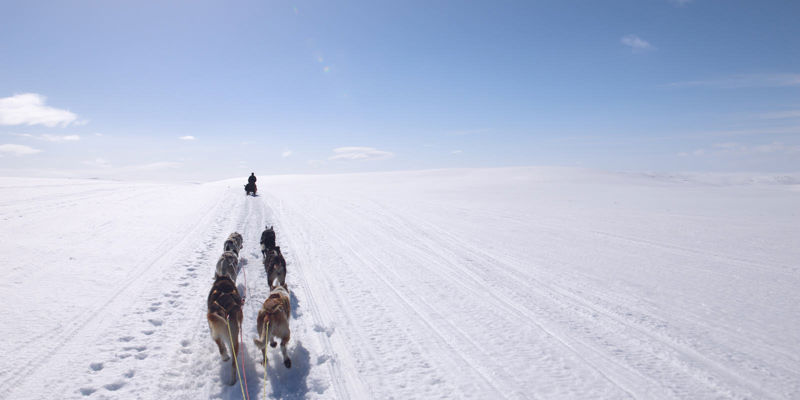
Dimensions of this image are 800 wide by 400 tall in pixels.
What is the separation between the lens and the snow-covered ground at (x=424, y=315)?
3.87 meters

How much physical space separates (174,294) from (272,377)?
357cm

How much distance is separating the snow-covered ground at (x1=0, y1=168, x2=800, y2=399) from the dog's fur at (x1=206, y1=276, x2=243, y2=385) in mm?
309

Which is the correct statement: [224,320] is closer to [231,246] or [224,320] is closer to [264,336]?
[264,336]

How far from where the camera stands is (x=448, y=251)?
31.9 ft

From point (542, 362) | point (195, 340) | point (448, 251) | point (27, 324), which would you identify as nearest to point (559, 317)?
point (542, 362)

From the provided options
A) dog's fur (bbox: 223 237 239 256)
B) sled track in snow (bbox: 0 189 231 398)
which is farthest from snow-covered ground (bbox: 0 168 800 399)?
dog's fur (bbox: 223 237 239 256)

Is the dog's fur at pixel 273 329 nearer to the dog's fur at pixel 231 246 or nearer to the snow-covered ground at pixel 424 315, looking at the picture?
the snow-covered ground at pixel 424 315

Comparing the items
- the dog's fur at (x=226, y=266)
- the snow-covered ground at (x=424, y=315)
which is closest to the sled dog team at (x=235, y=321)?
the snow-covered ground at (x=424, y=315)

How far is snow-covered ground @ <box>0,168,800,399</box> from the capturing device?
12.7ft

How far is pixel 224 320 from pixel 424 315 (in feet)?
10.0

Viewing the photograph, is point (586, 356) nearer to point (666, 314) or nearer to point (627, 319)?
point (627, 319)

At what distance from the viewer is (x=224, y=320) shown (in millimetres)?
4000

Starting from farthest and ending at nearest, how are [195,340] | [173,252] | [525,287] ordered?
1. [173,252]
2. [525,287]
3. [195,340]

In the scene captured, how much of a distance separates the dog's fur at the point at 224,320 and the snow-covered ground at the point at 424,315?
0.31m
